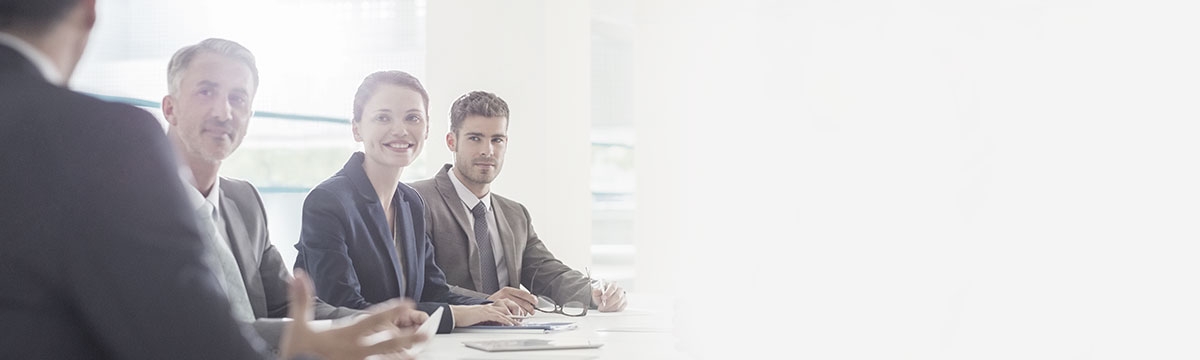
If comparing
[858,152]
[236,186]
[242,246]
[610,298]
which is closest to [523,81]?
[858,152]

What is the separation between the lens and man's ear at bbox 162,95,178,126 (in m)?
2.04

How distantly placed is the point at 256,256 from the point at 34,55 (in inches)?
A: 52.2

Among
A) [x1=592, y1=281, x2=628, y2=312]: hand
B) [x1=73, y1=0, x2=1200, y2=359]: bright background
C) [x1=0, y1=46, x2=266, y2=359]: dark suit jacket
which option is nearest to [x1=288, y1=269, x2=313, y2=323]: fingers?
[x1=0, y1=46, x2=266, y2=359]: dark suit jacket

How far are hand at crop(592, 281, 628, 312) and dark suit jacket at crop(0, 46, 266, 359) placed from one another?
2.00m

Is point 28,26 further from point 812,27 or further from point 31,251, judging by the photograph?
point 812,27

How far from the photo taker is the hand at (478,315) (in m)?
2.34

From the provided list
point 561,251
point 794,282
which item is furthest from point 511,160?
point 794,282

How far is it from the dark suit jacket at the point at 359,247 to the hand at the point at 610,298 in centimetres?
37

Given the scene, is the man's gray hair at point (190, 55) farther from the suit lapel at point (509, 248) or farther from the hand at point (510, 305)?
the suit lapel at point (509, 248)

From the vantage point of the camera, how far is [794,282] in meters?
5.79

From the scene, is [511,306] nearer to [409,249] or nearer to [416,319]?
[409,249]

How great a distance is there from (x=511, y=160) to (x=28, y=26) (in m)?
3.79

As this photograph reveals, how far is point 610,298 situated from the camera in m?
2.87

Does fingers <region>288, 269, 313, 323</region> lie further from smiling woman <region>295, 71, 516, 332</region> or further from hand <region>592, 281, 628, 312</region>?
hand <region>592, 281, 628, 312</region>
